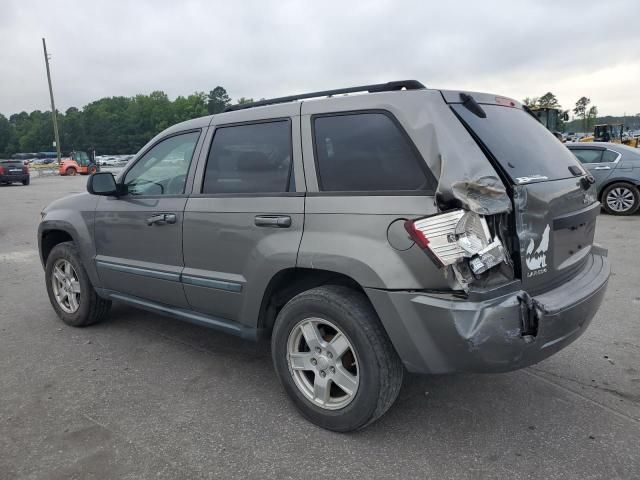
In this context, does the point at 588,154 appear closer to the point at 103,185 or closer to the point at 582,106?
the point at 103,185

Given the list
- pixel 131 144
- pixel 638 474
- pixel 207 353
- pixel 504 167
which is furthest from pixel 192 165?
pixel 131 144

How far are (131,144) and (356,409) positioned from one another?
10584 centimetres

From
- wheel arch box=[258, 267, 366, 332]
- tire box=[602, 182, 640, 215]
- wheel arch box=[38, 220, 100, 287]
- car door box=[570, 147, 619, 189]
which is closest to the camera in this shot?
wheel arch box=[258, 267, 366, 332]

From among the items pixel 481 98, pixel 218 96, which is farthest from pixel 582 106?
pixel 481 98

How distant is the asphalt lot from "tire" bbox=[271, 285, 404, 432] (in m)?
0.15

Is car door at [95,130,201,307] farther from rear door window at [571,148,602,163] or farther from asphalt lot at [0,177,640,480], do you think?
rear door window at [571,148,602,163]

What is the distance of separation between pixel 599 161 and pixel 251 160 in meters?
9.89

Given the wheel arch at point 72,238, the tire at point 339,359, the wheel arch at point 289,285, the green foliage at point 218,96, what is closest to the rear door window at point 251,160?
the wheel arch at point 289,285

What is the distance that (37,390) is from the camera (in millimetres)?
3564

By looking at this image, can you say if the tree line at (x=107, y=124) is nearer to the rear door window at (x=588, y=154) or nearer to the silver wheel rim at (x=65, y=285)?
the rear door window at (x=588, y=154)

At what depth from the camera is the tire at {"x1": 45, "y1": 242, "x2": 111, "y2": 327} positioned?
184 inches

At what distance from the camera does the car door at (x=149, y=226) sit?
12.3 feet

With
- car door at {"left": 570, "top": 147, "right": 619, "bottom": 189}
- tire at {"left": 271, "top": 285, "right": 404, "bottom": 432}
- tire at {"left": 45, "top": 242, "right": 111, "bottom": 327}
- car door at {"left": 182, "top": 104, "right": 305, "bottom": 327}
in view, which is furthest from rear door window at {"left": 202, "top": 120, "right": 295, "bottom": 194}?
car door at {"left": 570, "top": 147, "right": 619, "bottom": 189}

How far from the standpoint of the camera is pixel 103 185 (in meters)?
4.12
